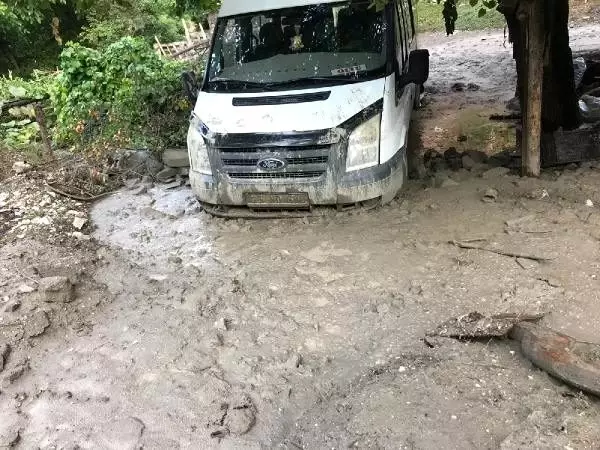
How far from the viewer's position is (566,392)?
301 cm

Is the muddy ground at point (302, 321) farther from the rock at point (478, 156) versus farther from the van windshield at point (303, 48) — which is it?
the van windshield at point (303, 48)

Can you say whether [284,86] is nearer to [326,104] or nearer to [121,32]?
[326,104]

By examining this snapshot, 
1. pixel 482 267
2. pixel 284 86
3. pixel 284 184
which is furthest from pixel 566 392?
pixel 284 86

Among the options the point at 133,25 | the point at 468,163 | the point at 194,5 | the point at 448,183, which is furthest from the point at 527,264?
the point at 133,25

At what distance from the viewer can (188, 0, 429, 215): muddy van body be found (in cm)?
503

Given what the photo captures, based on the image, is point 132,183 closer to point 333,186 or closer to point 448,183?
point 333,186

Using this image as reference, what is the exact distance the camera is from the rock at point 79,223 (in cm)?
611

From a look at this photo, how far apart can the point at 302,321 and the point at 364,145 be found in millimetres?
1876

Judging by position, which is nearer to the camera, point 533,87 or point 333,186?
point 333,186

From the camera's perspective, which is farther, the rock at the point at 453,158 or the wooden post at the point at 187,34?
the wooden post at the point at 187,34

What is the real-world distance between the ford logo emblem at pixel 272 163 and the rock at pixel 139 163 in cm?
301

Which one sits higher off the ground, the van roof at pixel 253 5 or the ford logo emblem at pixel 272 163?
the van roof at pixel 253 5

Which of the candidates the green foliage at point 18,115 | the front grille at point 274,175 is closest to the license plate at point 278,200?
the front grille at point 274,175

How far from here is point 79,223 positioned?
615 centimetres
